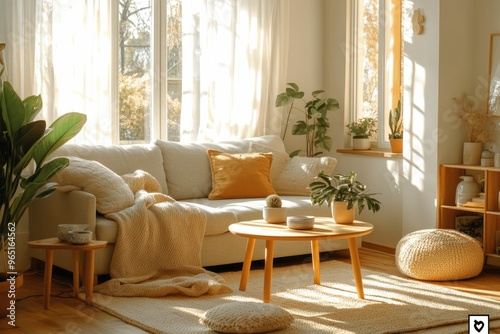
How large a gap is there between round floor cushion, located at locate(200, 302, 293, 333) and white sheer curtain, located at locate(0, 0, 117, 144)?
7.87ft

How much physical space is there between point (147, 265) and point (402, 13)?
9.11 feet

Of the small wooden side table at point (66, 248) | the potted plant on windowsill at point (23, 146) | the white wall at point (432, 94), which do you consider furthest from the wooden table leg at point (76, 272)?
the white wall at point (432, 94)

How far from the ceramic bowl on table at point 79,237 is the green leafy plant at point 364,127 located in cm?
289

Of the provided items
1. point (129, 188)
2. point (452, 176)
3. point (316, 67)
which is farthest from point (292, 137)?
point (129, 188)

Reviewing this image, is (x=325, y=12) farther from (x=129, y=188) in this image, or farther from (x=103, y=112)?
(x=129, y=188)

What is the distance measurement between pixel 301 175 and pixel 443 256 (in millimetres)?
1425

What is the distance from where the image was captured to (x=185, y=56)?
21.3 feet

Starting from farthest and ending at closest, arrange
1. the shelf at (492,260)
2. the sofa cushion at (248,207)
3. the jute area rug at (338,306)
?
the shelf at (492,260), the sofa cushion at (248,207), the jute area rug at (338,306)

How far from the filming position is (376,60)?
6.79 metres

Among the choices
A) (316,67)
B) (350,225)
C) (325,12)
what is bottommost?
(350,225)

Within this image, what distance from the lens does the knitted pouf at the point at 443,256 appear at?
5.31m

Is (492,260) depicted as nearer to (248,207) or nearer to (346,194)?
(346,194)

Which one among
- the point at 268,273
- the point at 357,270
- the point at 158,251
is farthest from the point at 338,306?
the point at 158,251

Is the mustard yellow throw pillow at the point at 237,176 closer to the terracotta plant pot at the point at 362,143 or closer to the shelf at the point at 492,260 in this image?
the terracotta plant pot at the point at 362,143
